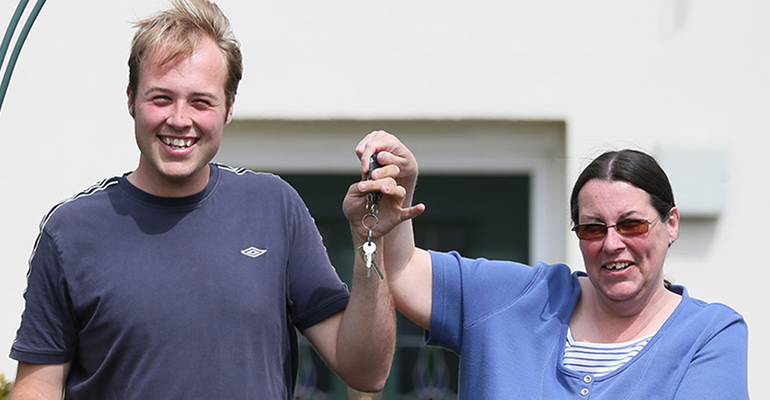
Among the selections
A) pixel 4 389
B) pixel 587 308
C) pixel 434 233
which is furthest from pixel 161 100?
pixel 434 233

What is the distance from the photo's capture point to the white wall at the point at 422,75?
12.7ft

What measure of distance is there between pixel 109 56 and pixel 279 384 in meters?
2.16

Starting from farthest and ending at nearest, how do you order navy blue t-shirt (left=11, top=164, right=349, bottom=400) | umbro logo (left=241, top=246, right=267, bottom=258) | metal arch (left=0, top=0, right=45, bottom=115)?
metal arch (left=0, top=0, right=45, bottom=115)
umbro logo (left=241, top=246, right=267, bottom=258)
navy blue t-shirt (left=11, top=164, right=349, bottom=400)

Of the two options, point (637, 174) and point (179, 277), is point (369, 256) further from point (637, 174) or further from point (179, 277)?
point (637, 174)

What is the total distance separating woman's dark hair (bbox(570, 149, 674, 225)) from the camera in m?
2.48

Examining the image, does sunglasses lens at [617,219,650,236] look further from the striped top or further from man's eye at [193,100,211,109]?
man's eye at [193,100,211,109]

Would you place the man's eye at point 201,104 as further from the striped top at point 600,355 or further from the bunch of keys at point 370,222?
the striped top at point 600,355

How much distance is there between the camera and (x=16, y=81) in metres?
3.99

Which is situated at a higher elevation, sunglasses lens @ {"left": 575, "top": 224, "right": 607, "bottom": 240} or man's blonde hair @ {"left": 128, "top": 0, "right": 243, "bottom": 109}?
man's blonde hair @ {"left": 128, "top": 0, "right": 243, "bottom": 109}

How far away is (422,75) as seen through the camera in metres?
3.96

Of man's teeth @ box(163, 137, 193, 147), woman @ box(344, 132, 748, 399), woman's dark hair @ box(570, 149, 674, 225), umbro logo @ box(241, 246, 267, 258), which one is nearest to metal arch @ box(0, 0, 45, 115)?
man's teeth @ box(163, 137, 193, 147)

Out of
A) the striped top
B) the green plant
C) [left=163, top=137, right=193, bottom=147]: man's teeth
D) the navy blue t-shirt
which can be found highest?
A: [left=163, top=137, right=193, bottom=147]: man's teeth

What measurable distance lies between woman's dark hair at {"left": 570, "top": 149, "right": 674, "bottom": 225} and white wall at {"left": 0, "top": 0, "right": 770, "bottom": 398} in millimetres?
1350

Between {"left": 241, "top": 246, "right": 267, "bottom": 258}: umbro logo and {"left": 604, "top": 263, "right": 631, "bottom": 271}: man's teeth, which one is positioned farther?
{"left": 604, "top": 263, "right": 631, "bottom": 271}: man's teeth
